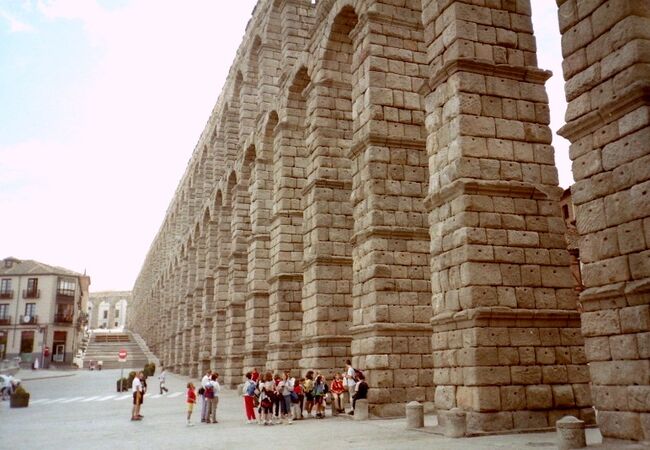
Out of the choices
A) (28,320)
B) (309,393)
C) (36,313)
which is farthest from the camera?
(36,313)

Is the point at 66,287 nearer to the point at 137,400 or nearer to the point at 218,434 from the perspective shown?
the point at 137,400

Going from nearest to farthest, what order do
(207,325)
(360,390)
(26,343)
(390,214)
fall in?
1. (360,390)
2. (390,214)
3. (207,325)
4. (26,343)

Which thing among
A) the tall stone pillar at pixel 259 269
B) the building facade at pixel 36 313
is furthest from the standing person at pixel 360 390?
the building facade at pixel 36 313

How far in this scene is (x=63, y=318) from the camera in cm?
6116

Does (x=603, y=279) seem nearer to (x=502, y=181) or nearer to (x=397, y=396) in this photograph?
(x=502, y=181)

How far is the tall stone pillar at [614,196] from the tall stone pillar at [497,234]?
1.98m

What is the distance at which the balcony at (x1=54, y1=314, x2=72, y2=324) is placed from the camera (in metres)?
60.7

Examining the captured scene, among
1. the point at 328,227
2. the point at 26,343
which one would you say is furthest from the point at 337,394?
the point at 26,343

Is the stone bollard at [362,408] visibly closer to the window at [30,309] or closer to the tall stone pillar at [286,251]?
the tall stone pillar at [286,251]

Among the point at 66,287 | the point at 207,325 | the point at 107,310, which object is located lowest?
the point at 207,325

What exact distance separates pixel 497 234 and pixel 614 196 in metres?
2.70

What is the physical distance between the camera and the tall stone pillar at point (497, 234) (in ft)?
31.1

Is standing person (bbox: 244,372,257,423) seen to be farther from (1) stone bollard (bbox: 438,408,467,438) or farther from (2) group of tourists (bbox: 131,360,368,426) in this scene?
(1) stone bollard (bbox: 438,408,467,438)

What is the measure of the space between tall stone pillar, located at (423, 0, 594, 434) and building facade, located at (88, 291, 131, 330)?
133 m
